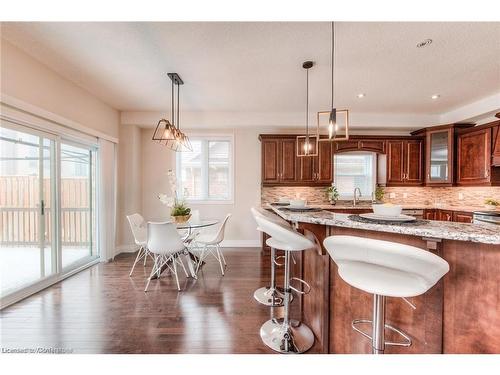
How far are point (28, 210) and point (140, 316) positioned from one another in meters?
1.93

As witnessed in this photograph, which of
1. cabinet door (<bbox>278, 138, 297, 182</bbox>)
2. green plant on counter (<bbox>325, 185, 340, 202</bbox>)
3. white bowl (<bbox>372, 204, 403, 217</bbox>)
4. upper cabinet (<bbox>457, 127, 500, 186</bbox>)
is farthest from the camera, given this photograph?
green plant on counter (<bbox>325, 185, 340, 202</bbox>)

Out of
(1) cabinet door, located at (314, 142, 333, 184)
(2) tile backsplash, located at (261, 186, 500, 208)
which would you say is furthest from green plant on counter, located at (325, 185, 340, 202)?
(1) cabinet door, located at (314, 142, 333, 184)

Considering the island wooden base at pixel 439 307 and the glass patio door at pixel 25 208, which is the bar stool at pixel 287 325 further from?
the glass patio door at pixel 25 208

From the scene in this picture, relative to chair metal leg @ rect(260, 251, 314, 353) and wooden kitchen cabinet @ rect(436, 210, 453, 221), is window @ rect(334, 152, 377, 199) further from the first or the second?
chair metal leg @ rect(260, 251, 314, 353)

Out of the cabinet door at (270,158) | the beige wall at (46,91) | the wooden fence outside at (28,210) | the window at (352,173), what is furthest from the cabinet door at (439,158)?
the wooden fence outside at (28,210)

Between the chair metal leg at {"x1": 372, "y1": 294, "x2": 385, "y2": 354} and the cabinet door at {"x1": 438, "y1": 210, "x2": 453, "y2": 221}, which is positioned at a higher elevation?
the cabinet door at {"x1": 438, "y1": 210, "x2": 453, "y2": 221}

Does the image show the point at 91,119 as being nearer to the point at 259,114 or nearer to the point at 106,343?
the point at 259,114

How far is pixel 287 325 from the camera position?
5.65 ft

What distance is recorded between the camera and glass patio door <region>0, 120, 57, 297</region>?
2342 mm

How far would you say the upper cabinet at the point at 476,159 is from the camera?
3.39 metres

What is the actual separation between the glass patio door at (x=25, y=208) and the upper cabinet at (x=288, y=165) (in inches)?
129

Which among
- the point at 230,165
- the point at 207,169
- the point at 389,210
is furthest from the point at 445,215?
the point at 207,169

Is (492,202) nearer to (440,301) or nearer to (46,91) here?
(440,301)

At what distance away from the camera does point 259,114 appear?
4250 millimetres
